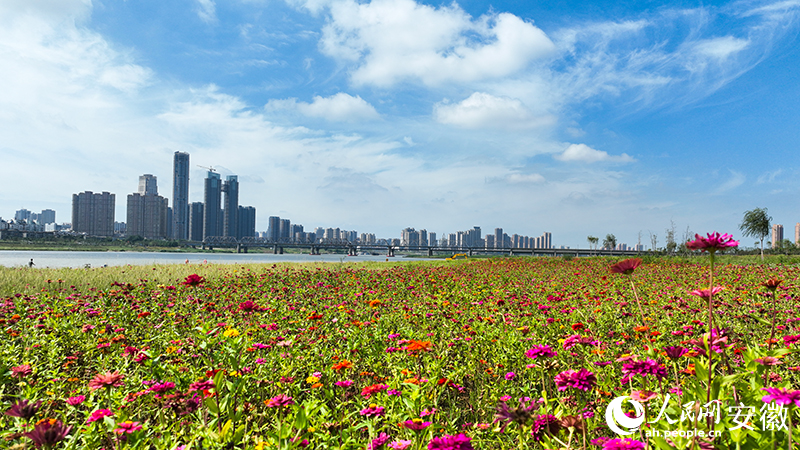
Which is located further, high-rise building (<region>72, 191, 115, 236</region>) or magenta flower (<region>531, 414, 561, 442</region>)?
high-rise building (<region>72, 191, 115, 236</region>)

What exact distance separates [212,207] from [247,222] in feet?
43.2

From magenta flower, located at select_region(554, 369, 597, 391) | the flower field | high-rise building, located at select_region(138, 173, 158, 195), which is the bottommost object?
the flower field

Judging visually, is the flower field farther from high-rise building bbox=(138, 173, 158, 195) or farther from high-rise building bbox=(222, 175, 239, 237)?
high-rise building bbox=(138, 173, 158, 195)

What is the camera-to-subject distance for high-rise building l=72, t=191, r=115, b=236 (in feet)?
388

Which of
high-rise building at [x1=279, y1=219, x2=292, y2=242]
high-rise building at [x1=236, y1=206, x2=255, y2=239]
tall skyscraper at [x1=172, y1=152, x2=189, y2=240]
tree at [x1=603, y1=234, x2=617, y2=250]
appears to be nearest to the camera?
tree at [x1=603, y1=234, x2=617, y2=250]

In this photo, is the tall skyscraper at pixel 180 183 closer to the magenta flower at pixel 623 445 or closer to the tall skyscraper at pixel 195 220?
the tall skyscraper at pixel 195 220

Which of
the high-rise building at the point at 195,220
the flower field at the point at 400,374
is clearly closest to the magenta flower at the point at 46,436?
the flower field at the point at 400,374

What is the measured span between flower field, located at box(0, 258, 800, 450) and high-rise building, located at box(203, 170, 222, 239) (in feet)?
438

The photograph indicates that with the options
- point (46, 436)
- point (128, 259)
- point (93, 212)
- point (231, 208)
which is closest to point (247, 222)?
point (231, 208)

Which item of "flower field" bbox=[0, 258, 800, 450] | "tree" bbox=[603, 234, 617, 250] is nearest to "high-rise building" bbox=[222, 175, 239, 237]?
"tree" bbox=[603, 234, 617, 250]

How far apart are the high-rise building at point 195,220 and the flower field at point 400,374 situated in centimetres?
13980

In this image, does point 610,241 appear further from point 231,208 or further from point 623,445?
point 231,208

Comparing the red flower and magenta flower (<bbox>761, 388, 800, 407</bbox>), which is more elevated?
the red flower

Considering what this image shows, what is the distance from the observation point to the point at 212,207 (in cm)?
13450
